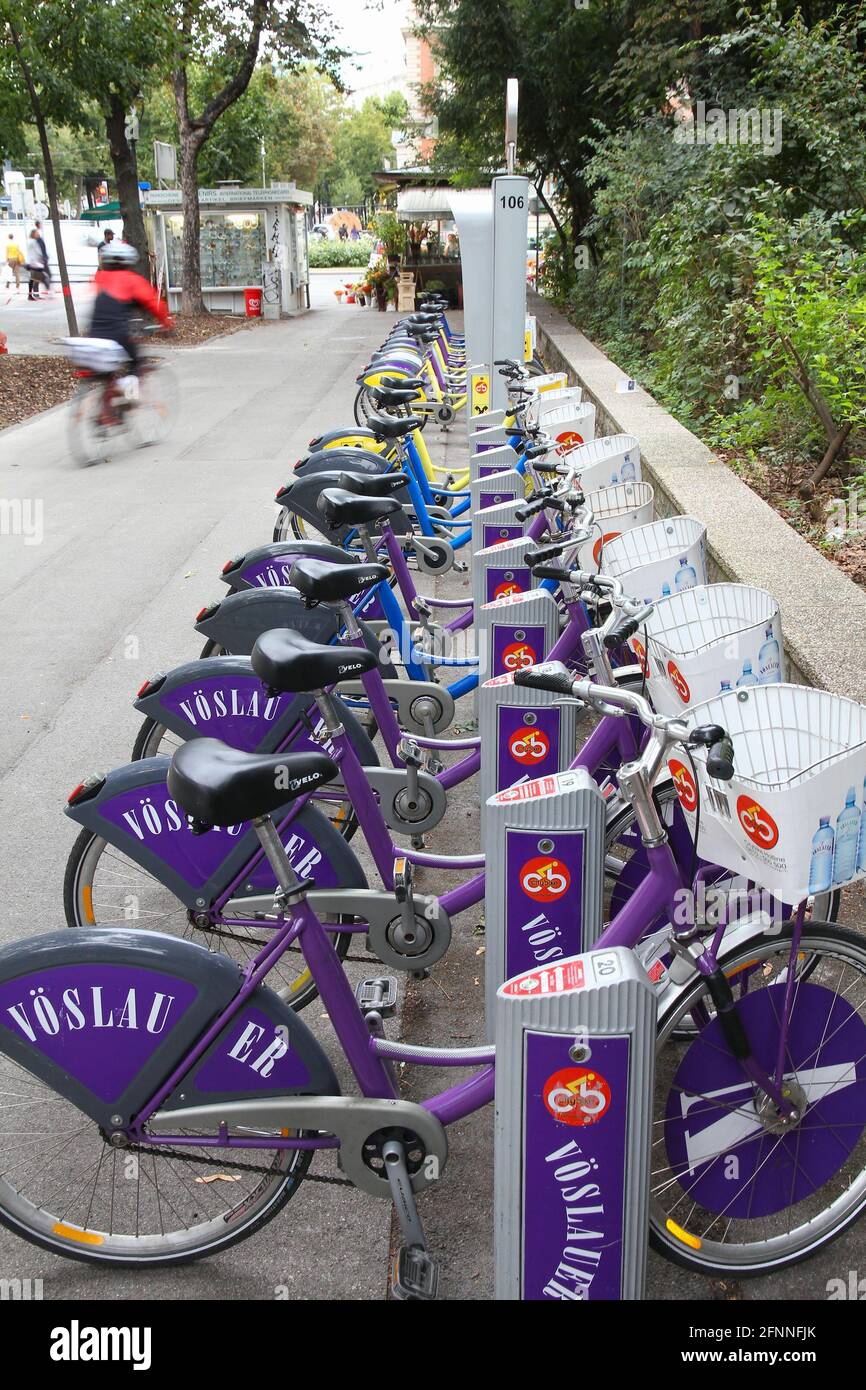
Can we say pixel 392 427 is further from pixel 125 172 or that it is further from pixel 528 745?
pixel 125 172

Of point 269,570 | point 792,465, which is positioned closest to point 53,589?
point 269,570

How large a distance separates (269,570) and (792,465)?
140 inches

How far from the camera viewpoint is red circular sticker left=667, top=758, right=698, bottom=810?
231cm

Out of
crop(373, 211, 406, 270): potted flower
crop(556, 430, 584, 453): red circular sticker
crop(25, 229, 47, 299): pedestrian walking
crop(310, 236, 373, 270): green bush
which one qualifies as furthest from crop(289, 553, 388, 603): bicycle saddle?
crop(310, 236, 373, 270): green bush

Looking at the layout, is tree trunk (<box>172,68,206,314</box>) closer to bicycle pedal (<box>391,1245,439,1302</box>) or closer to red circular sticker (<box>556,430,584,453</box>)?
red circular sticker (<box>556,430,584,453</box>)

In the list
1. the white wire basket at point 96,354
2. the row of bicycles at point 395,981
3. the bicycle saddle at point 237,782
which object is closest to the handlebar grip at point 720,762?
the row of bicycles at point 395,981

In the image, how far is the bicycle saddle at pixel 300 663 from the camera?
264 centimetres

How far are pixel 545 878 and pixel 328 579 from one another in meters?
1.02

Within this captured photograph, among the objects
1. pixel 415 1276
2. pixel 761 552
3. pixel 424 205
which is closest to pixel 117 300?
pixel 761 552

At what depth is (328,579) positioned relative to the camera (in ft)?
10.6

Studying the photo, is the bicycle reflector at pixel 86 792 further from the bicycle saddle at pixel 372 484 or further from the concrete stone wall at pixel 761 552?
the concrete stone wall at pixel 761 552

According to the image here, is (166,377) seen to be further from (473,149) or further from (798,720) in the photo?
(798,720)
